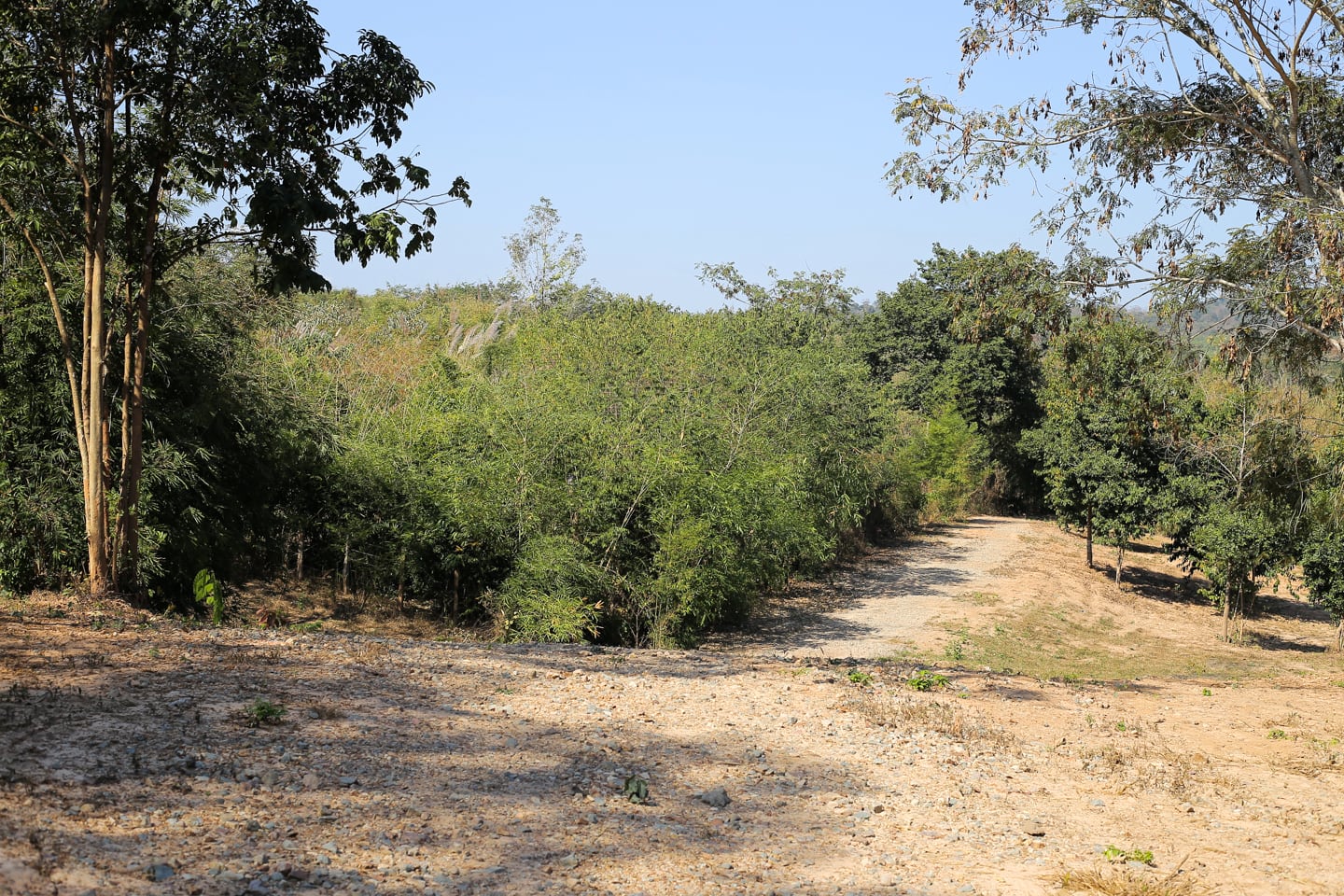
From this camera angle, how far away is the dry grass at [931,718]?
661 cm

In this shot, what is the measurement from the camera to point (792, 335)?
2888 centimetres

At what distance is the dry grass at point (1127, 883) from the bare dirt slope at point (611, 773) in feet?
0.10

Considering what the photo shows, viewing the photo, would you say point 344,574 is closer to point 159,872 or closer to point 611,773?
point 611,773

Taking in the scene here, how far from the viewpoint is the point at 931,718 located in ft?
22.8

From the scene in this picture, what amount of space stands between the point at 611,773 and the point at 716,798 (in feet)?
2.04

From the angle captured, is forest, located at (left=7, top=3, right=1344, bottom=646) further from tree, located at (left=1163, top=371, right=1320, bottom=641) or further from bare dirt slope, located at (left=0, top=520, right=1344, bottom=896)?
bare dirt slope, located at (left=0, top=520, right=1344, bottom=896)

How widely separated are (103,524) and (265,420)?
5.82 meters

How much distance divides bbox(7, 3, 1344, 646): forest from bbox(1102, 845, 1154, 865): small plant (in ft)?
21.2

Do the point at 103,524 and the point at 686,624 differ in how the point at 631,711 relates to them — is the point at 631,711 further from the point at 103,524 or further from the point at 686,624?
the point at 686,624

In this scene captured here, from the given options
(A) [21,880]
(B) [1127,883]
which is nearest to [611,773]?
(B) [1127,883]

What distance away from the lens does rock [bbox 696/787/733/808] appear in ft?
17.1

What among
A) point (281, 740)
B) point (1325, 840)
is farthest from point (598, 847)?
point (1325, 840)

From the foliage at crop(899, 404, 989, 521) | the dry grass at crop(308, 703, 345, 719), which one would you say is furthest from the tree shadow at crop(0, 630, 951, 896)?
the foliage at crop(899, 404, 989, 521)

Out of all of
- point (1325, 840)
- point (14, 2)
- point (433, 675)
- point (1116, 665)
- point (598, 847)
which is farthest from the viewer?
point (1116, 665)
